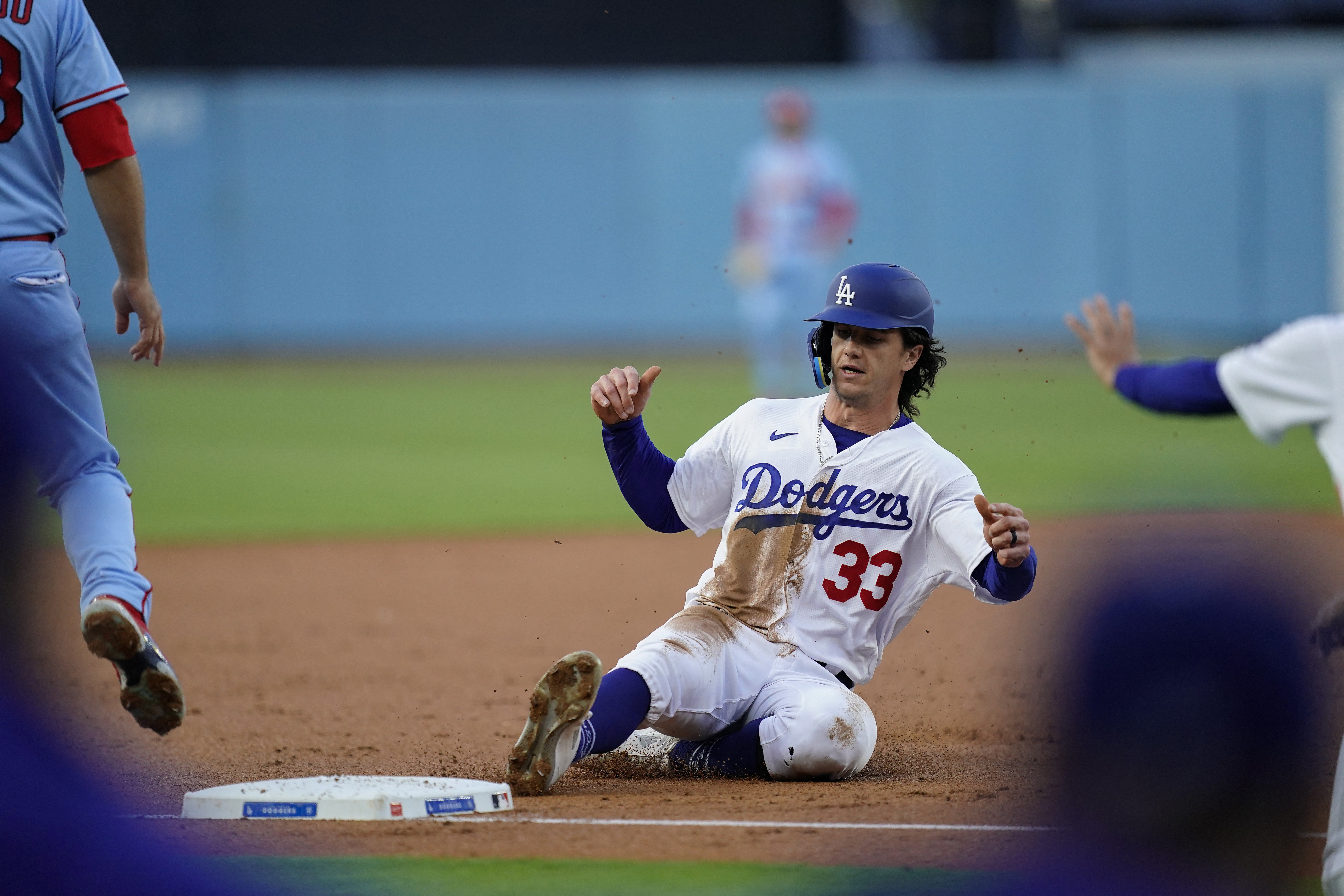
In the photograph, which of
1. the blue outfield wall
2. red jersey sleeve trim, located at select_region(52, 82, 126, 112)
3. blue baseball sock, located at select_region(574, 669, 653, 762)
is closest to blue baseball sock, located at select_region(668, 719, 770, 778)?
blue baseball sock, located at select_region(574, 669, 653, 762)

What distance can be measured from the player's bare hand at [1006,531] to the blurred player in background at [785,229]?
38.8 feet

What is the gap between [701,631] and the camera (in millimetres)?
4277

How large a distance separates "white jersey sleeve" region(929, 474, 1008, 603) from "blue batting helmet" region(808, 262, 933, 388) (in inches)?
17.0

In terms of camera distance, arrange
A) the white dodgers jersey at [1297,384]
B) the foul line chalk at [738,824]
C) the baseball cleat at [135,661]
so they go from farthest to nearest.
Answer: the foul line chalk at [738,824] < the baseball cleat at [135,661] < the white dodgers jersey at [1297,384]

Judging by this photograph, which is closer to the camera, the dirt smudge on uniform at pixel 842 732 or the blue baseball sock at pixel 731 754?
the dirt smudge on uniform at pixel 842 732

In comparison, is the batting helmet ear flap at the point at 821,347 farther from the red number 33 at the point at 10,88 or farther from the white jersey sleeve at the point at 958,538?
the red number 33 at the point at 10,88

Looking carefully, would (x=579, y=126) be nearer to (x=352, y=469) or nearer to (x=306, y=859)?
(x=352, y=469)

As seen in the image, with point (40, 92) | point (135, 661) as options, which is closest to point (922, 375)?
point (135, 661)

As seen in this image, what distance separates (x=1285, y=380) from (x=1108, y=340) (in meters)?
0.47

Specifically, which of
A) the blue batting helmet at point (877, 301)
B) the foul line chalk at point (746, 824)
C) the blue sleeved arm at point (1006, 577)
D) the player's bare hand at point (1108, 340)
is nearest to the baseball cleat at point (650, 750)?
the foul line chalk at point (746, 824)

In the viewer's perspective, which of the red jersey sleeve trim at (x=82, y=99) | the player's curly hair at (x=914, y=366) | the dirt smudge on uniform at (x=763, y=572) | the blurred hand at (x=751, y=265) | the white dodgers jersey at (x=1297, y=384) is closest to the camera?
the white dodgers jersey at (x=1297, y=384)

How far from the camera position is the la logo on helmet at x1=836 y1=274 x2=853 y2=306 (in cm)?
421

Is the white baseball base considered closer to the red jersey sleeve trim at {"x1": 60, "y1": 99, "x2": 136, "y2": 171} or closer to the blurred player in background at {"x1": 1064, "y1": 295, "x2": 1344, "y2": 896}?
the red jersey sleeve trim at {"x1": 60, "y1": 99, "x2": 136, "y2": 171}

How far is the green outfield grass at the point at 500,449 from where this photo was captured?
34.5ft
